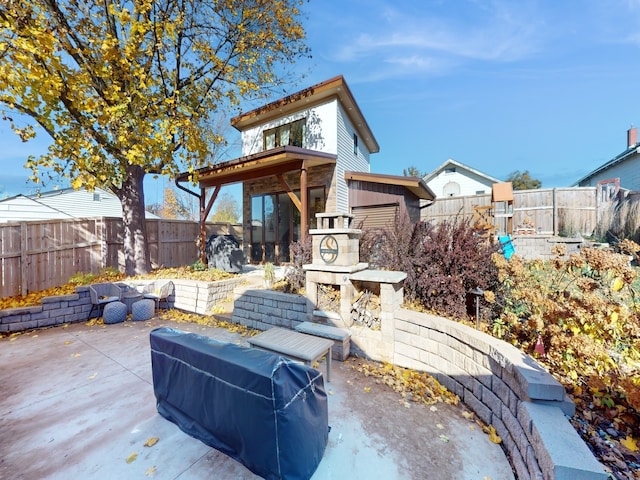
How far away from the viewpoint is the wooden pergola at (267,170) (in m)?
6.69

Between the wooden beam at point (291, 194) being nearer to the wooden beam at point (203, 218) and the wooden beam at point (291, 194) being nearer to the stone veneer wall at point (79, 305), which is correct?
the wooden beam at point (203, 218)

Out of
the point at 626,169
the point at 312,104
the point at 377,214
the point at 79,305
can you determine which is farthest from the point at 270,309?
the point at 626,169

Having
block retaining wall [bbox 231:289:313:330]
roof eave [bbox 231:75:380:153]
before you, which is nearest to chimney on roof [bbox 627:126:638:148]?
roof eave [bbox 231:75:380:153]

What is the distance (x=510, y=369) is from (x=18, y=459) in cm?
403

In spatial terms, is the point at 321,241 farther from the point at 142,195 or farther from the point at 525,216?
the point at 525,216

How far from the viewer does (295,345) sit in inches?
119

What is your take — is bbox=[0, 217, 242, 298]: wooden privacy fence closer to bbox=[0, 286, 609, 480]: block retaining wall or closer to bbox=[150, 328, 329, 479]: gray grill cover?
bbox=[0, 286, 609, 480]: block retaining wall

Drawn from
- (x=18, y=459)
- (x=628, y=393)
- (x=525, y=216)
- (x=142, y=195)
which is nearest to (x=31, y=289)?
(x=142, y=195)

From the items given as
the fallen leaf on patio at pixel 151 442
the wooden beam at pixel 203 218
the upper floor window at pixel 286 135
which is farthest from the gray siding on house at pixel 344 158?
the fallen leaf on patio at pixel 151 442

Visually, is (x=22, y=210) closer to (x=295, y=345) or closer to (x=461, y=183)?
(x=295, y=345)

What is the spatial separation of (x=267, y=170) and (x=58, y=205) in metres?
14.0

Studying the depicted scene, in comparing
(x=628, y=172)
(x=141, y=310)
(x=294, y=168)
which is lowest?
(x=141, y=310)

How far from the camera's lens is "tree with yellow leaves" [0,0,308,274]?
488cm

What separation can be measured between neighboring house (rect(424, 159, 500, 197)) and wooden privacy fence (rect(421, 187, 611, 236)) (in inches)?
312
